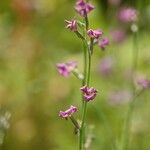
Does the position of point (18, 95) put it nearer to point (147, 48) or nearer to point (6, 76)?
point (6, 76)

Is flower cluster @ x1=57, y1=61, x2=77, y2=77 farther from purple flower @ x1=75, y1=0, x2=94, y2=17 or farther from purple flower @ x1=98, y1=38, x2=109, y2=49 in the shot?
purple flower @ x1=75, y1=0, x2=94, y2=17

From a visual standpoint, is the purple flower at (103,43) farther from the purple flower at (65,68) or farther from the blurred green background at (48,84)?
the blurred green background at (48,84)

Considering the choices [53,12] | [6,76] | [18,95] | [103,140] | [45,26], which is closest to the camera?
[103,140]

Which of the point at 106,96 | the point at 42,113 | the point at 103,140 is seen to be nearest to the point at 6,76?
the point at 42,113

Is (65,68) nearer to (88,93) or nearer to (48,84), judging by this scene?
(88,93)

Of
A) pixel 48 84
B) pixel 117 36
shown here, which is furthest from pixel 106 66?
pixel 48 84

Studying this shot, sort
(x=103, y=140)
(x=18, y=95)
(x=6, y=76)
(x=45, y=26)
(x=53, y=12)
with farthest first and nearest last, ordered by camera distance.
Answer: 1. (x=53, y=12)
2. (x=45, y=26)
3. (x=6, y=76)
4. (x=18, y=95)
5. (x=103, y=140)

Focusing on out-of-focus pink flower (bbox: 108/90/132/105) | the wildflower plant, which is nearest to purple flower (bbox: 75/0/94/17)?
the wildflower plant
